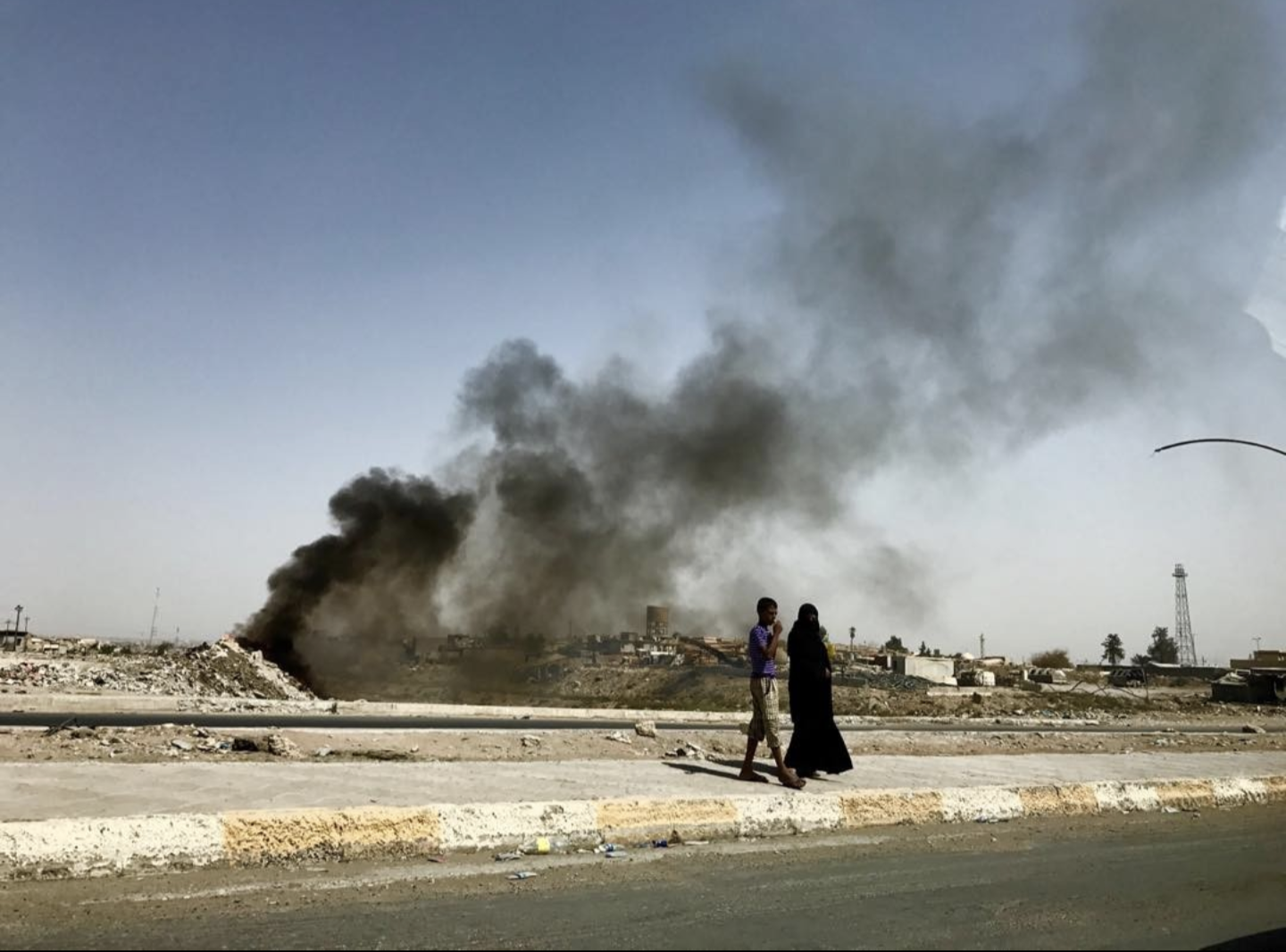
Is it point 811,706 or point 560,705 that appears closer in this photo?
point 811,706

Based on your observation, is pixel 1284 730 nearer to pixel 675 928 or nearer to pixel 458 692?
pixel 675 928

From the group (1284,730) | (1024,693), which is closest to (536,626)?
(1024,693)

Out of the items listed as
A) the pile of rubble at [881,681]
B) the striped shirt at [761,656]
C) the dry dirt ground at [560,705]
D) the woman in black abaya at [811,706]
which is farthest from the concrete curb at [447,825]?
Answer: the pile of rubble at [881,681]

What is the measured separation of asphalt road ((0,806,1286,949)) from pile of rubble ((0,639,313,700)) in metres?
24.4

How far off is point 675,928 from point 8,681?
28.9 metres

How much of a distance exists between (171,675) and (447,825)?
88.9 ft

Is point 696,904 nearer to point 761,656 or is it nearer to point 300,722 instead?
point 761,656

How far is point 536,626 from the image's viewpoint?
49000 millimetres

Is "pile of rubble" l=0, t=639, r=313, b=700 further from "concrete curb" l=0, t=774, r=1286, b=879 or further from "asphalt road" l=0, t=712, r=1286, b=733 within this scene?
"concrete curb" l=0, t=774, r=1286, b=879

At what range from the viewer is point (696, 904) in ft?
14.1

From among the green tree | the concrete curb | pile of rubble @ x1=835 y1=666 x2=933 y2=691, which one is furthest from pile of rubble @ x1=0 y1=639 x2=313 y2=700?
the green tree

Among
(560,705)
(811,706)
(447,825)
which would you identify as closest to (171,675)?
(560,705)

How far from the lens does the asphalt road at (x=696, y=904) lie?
3643mm

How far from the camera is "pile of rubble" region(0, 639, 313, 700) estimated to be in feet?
87.4
